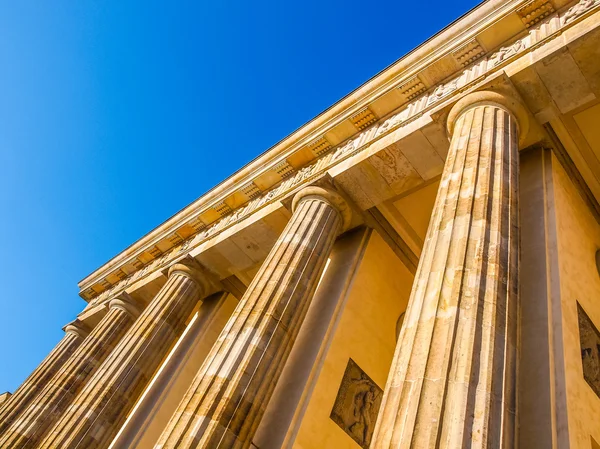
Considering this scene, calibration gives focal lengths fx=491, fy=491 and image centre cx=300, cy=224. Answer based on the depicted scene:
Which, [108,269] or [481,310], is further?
[108,269]

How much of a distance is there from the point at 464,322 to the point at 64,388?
45.6 ft

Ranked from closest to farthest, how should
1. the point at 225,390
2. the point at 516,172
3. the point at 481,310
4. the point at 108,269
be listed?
the point at 481,310
the point at 516,172
the point at 225,390
the point at 108,269

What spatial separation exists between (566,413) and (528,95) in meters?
5.81

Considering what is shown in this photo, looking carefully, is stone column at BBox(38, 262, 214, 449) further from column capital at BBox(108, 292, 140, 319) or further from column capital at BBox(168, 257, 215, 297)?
column capital at BBox(108, 292, 140, 319)

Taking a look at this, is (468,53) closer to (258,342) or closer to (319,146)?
(319,146)

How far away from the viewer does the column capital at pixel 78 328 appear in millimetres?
19264

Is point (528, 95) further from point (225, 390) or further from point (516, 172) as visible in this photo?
point (225, 390)

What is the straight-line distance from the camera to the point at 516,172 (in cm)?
750

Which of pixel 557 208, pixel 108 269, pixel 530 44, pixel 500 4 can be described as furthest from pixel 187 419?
pixel 108 269

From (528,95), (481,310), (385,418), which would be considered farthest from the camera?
(528,95)

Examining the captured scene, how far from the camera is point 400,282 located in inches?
519

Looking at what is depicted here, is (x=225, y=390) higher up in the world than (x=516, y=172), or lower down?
lower down

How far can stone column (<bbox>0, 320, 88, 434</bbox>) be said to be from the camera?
16172mm

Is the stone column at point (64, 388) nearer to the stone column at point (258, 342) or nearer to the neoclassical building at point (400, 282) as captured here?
the neoclassical building at point (400, 282)
